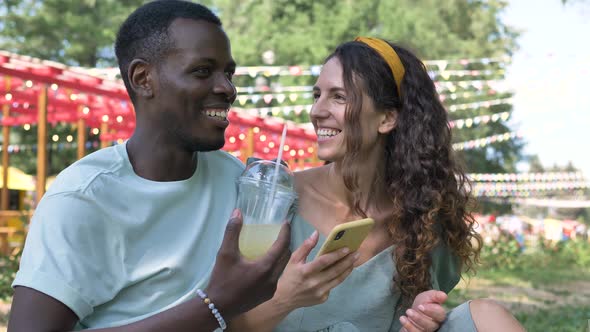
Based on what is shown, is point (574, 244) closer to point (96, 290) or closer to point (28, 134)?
point (96, 290)

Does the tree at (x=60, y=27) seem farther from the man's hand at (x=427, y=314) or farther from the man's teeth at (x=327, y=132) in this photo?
the man's hand at (x=427, y=314)

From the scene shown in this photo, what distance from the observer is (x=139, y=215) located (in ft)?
6.75

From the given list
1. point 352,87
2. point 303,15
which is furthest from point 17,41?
point 352,87

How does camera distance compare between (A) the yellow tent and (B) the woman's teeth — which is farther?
(A) the yellow tent

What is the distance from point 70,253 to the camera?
188 centimetres

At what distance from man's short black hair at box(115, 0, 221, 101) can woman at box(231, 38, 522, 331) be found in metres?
0.89

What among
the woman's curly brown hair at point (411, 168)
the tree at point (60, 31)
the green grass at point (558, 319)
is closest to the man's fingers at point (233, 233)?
the woman's curly brown hair at point (411, 168)

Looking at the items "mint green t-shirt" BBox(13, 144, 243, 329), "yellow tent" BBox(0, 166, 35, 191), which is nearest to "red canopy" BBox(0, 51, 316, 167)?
"yellow tent" BBox(0, 166, 35, 191)

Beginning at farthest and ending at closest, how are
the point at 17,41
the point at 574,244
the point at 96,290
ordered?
1. the point at 17,41
2. the point at 574,244
3. the point at 96,290

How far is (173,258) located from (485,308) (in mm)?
1051

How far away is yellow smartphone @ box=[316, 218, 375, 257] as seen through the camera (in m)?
1.92

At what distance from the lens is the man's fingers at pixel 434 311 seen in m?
2.49

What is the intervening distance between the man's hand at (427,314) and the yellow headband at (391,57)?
975mm

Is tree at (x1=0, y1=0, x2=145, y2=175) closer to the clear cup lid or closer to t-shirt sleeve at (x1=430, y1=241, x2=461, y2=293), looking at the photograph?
t-shirt sleeve at (x1=430, y1=241, x2=461, y2=293)
